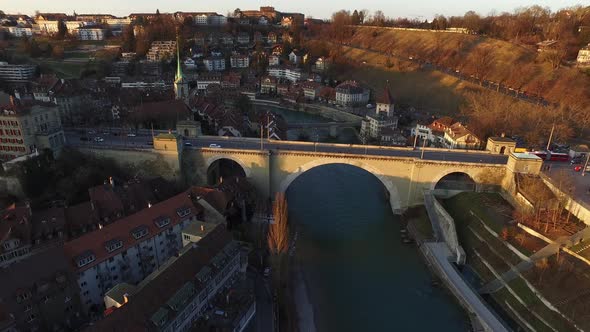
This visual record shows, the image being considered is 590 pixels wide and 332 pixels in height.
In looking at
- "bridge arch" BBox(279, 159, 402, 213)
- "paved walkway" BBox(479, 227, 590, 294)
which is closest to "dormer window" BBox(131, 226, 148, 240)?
"bridge arch" BBox(279, 159, 402, 213)

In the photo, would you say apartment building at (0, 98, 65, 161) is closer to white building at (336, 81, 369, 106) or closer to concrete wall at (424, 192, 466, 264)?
concrete wall at (424, 192, 466, 264)

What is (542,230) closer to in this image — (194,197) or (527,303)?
(527,303)

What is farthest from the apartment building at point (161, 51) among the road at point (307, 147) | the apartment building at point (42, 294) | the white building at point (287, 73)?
the apartment building at point (42, 294)

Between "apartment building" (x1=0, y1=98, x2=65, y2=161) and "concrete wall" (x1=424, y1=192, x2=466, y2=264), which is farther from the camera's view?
"apartment building" (x1=0, y1=98, x2=65, y2=161)

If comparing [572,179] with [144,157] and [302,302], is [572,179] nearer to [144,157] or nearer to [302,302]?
[302,302]

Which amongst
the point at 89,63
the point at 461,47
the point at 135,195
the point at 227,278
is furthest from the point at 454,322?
the point at 89,63

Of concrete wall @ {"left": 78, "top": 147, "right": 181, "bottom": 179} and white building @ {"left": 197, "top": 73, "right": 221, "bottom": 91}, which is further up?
white building @ {"left": 197, "top": 73, "right": 221, "bottom": 91}
